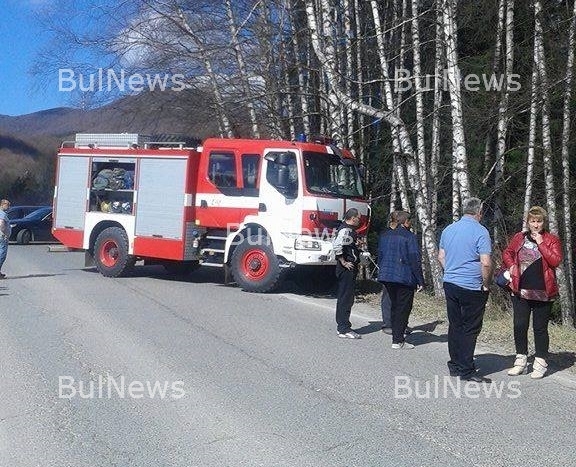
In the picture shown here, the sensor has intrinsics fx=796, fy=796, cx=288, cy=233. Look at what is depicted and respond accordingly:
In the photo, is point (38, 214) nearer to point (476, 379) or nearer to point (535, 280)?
point (476, 379)

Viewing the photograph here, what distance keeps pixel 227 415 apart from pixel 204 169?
30.5 feet

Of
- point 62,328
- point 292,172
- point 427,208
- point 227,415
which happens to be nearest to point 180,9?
point 292,172

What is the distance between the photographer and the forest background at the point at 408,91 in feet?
46.0

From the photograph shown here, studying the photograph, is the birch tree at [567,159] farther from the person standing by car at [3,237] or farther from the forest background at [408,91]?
the person standing by car at [3,237]

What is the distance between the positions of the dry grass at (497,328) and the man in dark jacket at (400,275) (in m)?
1.25

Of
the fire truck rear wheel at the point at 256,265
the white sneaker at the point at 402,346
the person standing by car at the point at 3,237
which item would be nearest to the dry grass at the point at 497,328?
the white sneaker at the point at 402,346

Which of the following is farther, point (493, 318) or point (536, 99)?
point (536, 99)

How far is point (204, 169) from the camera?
15547 mm

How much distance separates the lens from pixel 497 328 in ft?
36.2

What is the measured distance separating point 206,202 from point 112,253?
2.86 metres

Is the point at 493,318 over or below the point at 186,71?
below

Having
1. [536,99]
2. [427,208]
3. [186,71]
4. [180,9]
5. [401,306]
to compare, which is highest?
[180,9]

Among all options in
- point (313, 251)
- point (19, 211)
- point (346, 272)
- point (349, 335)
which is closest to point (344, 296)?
point (346, 272)

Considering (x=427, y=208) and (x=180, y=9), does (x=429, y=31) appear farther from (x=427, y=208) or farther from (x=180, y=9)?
(x=180, y=9)
